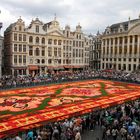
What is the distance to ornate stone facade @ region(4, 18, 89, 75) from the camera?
50.4 m

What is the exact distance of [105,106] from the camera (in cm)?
2225

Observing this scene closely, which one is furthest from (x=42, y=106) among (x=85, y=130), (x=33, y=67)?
(x=33, y=67)

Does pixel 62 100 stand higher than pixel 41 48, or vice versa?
pixel 41 48

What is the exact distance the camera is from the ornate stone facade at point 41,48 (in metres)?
50.4

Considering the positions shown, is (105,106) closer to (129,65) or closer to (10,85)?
(10,85)

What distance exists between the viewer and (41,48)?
5475 cm

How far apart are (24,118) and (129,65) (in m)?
47.4

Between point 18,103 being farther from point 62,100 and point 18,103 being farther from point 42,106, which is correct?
point 62,100

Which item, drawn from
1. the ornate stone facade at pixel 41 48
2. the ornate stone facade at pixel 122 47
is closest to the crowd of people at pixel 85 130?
the ornate stone facade at pixel 41 48

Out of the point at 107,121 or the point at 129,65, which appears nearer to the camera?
the point at 107,121

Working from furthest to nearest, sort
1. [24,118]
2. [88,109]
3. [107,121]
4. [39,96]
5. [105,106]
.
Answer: [39,96] → [105,106] → [88,109] → [24,118] → [107,121]

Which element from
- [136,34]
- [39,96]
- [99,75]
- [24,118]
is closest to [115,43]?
[136,34]

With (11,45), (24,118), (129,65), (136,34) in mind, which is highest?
(136,34)

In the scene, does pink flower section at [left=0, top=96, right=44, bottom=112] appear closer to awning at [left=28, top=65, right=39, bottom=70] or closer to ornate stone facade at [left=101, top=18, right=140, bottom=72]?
awning at [left=28, top=65, right=39, bottom=70]
